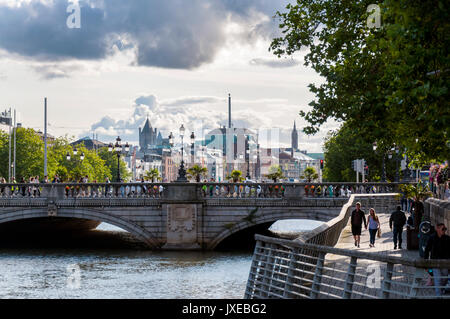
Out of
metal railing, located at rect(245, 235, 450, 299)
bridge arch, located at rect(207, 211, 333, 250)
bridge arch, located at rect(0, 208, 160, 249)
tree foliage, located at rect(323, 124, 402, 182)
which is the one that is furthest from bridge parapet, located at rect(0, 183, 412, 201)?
metal railing, located at rect(245, 235, 450, 299)

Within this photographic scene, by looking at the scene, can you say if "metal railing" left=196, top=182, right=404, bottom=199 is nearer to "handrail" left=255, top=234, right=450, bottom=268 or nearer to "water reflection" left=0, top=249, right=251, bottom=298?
"water reflection" left=0, top=249, right=251, bottom=298

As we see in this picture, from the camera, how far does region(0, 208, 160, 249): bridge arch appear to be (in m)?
44.2

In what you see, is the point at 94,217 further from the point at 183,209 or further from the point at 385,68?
the point at 385,68

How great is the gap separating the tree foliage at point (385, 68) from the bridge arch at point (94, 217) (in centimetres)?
1734

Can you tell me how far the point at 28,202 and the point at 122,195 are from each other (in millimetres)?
4996

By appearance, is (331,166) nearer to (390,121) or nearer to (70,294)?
(70,294)

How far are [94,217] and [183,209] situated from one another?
188 inches

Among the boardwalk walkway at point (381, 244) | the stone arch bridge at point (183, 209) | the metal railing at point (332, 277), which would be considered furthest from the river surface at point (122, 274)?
the metal railing at point (332, 277)

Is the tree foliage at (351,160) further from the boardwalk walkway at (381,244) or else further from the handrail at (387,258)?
the handrail at (387,258)

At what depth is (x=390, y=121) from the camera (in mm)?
18656

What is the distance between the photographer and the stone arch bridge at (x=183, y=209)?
143ft

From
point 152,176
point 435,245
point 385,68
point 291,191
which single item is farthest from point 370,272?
point 152,176

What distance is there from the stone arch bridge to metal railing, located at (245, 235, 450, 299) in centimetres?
2642
